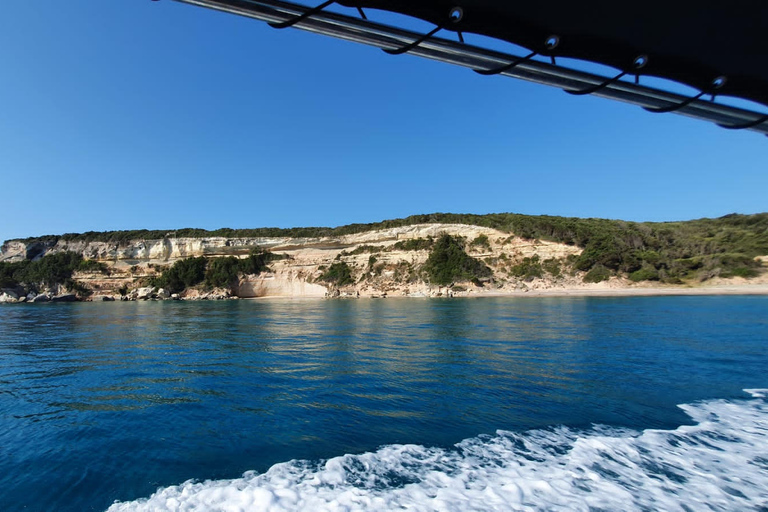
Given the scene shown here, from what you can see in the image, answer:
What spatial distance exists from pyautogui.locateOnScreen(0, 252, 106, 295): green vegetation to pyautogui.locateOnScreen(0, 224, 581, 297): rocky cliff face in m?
1.90

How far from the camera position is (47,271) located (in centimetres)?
7344

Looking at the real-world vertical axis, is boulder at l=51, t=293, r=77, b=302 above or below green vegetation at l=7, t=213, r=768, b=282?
below

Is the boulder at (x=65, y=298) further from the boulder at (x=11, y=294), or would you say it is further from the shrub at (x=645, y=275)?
the shrub at (x=645, y=275)

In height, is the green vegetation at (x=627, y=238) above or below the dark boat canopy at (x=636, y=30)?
above

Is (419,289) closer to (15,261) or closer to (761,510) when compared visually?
(761,510)

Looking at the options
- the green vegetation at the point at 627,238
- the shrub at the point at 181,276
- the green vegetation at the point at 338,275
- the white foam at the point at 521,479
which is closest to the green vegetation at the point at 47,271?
the green vegetation at the point at 627,238

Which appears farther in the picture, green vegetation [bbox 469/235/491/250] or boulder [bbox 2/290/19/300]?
boulder [bbox 2/290/19/300]

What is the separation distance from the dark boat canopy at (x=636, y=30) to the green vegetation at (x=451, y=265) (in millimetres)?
61797

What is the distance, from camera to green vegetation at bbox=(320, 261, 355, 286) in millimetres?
72312

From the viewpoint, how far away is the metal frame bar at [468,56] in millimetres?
2172

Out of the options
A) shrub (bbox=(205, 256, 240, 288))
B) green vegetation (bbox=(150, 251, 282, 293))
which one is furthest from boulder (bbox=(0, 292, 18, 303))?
shrub (bbox=(205, 256, 240, 288))

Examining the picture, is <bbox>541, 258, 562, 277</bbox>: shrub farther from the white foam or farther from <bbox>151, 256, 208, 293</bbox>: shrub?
<bbox>151, 256, 208, 293</bbox>: shrub

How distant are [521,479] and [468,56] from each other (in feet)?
16.3

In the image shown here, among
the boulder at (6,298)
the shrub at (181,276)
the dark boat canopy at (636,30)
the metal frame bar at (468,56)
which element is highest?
the dark boat canopy at (636,30)
